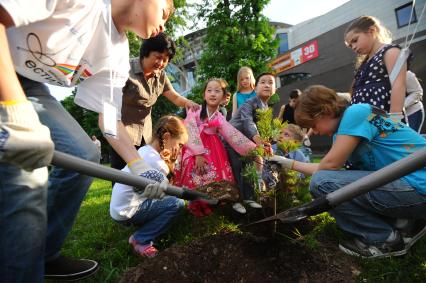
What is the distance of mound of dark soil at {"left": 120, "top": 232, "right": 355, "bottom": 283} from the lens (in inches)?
68.4

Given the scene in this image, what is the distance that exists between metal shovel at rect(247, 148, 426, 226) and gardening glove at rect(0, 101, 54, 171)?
3.90 ft

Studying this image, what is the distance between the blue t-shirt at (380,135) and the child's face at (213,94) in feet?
5.69

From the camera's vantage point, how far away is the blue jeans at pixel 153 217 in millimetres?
2422

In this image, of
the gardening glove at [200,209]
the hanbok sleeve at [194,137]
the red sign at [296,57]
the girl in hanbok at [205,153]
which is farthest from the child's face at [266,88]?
the red sign at [296,57]

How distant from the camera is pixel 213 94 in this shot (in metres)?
3.56

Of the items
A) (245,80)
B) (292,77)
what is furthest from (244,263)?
(292,77)

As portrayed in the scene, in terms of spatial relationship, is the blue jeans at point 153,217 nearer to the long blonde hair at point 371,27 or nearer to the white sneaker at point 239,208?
the white sneaker at point 239,208

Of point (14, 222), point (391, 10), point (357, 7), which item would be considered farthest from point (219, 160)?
point (357, 7)

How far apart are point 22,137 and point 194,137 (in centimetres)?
227

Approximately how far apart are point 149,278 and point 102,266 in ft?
2.17

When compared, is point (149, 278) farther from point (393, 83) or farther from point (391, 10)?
point (391, 10)

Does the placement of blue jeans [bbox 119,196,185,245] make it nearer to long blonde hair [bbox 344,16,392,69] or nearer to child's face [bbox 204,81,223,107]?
child's face [bbox 204,81,223,107]

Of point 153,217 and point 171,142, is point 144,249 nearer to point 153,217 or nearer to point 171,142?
point 153,217

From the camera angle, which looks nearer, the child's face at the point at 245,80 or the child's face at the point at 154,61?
the child's face at the point at 154,61
